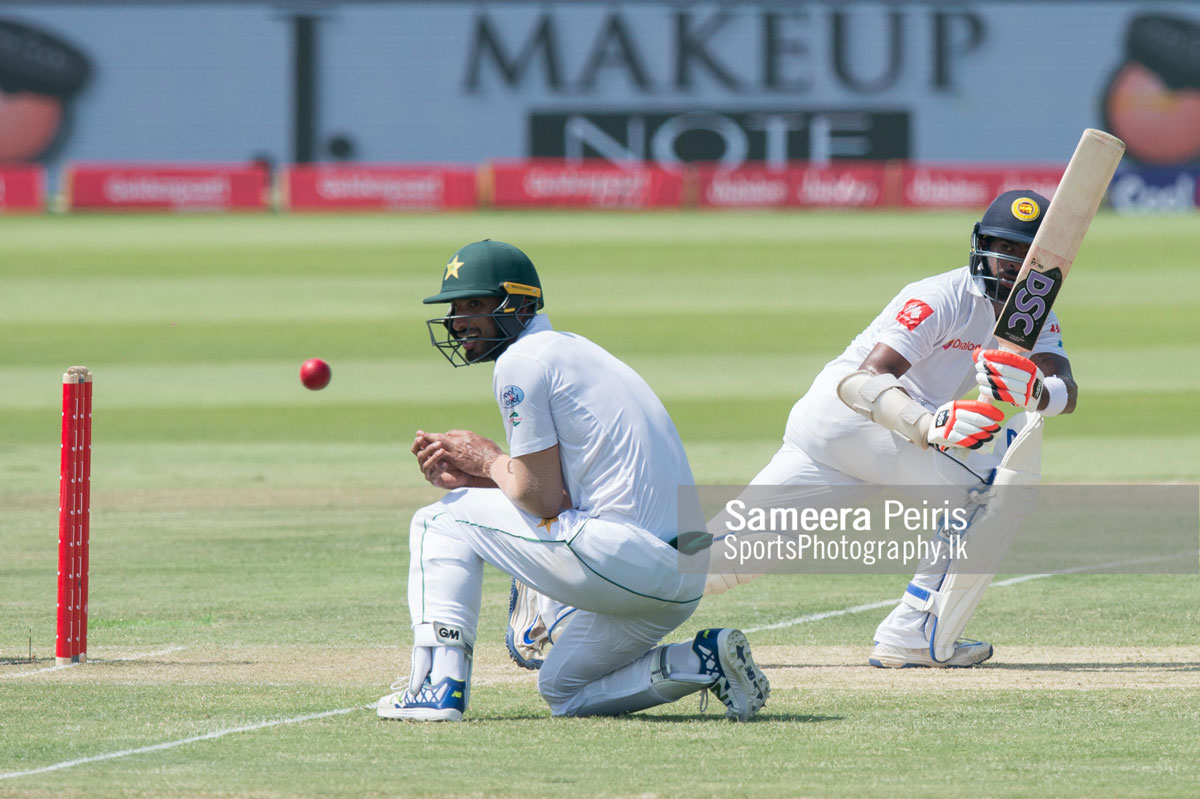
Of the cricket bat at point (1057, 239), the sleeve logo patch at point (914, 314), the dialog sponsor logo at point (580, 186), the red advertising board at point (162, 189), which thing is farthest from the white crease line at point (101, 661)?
the red advertising board at point (162, 189)

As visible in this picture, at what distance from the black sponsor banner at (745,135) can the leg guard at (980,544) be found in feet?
133

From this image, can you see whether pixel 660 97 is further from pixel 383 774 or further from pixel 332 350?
pixel 383 774

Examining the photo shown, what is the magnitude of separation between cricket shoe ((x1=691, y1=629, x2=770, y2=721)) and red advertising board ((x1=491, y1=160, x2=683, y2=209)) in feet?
101

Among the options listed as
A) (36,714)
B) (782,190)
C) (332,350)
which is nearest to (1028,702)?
(36,714)

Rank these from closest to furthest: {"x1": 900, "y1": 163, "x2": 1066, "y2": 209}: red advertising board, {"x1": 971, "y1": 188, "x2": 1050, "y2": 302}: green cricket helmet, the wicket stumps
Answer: the wicket stumps
{"x1": 971, "y1": 188, "x2": 1050, "y2": 302}: green cricket helmet
{"x1": 900, "y1": 163, "x2": 1066, "y2": 209}: red advertising board

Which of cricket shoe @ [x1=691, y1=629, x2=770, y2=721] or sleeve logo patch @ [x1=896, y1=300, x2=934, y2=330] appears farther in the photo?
sleeve logo patch @ [x1=896, y1=300, x2=934, y2=330]

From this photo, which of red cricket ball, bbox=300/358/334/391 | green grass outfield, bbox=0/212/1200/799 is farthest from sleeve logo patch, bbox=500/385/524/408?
red cricket ball, bbox=300/358/334/391

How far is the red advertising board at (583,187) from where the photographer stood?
3606 centimetres

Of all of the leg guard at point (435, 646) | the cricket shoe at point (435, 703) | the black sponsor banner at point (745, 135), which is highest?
the black sponsor banner at point (745, 135)

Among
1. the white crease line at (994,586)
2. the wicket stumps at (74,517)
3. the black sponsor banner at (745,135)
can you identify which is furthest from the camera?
the black sponsor banner at (745,135)

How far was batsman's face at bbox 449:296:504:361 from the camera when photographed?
225 inches

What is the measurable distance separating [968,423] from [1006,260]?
2.94 feet

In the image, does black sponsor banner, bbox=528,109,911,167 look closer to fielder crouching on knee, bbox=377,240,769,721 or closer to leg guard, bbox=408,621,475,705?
fielder crouching on knee, bbox=377,240,769,721

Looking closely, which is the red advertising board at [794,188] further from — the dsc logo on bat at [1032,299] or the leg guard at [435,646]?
the leg guard at [435,646]
